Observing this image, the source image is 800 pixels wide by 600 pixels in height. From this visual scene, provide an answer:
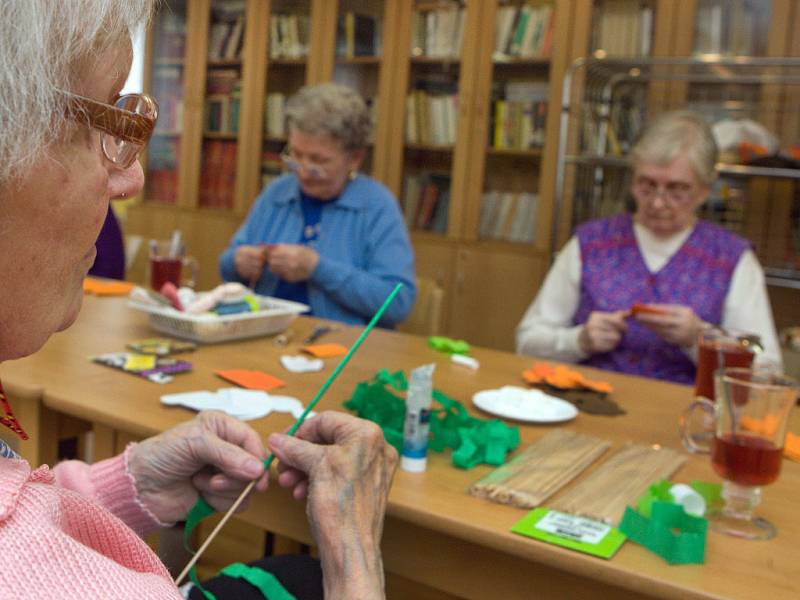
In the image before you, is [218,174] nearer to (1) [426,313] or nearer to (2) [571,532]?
(1) [426,313]

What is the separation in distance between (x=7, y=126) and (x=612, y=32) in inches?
142

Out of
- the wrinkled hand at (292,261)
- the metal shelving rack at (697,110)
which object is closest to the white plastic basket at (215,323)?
the wrinkled hand at (292,261)

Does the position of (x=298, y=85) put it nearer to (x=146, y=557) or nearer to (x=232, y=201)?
(x=232, y=201)

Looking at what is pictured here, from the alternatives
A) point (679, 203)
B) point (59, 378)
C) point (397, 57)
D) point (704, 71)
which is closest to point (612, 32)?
point (704, 71)

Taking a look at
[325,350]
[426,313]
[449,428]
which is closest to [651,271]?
[426,313]

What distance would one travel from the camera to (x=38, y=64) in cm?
59

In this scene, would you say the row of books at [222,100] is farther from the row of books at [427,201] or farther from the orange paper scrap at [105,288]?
the orange paper scrap at [105,288]

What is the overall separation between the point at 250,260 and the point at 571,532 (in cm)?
172

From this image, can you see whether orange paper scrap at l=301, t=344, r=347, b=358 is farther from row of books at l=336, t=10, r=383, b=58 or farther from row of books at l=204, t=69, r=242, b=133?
row of books at l=204, t=69, r=242, b=133

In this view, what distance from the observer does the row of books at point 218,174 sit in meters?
5.09

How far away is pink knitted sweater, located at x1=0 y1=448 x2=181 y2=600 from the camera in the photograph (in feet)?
1.85

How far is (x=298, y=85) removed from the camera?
484 centimetres

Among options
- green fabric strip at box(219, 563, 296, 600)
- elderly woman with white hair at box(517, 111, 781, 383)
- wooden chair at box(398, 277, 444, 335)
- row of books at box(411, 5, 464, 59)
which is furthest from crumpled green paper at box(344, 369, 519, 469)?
row of books at box(411, 5, 464, 59)

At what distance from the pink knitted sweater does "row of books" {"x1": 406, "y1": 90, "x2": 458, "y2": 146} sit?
12.1 ft
